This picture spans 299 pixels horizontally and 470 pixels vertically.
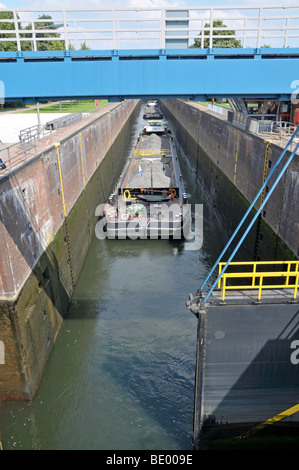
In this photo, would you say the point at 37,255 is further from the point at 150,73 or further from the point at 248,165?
the point at 248,165

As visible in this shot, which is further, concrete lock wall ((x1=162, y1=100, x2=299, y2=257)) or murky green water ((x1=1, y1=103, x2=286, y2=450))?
concrete lock wall ((x1=162, y1=100, x2=299, y2=257))

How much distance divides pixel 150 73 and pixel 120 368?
895 centimetres

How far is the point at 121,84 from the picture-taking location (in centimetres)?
813

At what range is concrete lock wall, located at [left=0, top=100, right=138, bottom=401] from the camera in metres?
9.71

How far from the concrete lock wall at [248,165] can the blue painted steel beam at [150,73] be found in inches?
207

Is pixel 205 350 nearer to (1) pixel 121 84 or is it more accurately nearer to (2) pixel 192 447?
(2) pixel 192 447

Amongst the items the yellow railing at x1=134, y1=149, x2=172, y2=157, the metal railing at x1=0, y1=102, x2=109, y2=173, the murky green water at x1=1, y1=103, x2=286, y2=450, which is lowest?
the murky green water at x1=1, y1=103, x2=286, y2=450

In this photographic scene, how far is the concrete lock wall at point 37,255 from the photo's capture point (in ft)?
31.9

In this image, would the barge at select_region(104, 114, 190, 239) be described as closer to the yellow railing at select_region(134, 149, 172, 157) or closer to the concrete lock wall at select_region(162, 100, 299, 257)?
the concrete lock wall at select_region(162, 100, 299, 257)

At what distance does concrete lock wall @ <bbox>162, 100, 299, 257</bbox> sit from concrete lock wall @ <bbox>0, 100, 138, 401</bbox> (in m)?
8.37

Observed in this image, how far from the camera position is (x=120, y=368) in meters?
12.2

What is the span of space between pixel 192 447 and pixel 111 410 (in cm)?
252

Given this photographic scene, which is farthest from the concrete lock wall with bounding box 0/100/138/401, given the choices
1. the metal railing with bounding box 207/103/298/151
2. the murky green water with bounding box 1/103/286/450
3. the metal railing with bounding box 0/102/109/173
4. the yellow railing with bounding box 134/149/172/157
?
the yellow railing with bounding box 134/149/172/157
